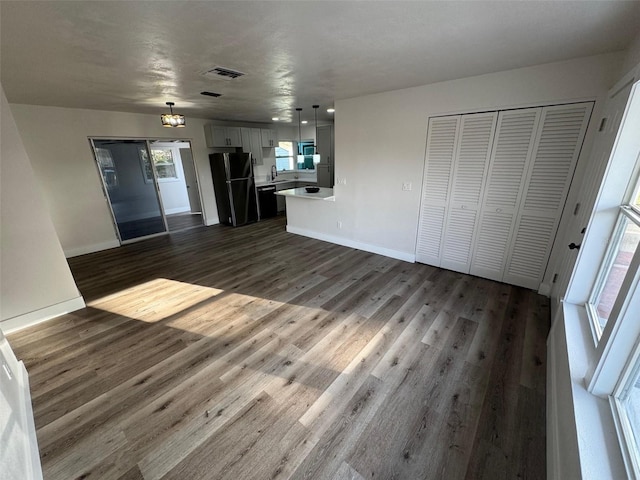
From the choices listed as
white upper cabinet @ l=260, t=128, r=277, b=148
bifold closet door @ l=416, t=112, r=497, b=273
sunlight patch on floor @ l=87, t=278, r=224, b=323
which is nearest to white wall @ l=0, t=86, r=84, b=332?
sunlight patch on floor @ l=87, t=278, r=224, b=323

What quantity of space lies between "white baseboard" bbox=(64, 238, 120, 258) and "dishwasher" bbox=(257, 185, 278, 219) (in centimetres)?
310

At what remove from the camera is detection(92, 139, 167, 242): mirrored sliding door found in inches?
214

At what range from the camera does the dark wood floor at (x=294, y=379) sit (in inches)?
56.9

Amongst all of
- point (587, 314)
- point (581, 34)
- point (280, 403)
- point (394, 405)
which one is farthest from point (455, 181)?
point (280, 403)

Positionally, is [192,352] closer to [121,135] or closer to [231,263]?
[231,263]

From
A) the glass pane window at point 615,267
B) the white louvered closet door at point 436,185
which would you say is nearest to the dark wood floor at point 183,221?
the white louvered closet door at point 436,185

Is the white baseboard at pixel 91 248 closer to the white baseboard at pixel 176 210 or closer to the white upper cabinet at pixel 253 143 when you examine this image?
the white baseboard at pixel 176 210

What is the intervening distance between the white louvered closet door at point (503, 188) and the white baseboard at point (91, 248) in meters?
6.22

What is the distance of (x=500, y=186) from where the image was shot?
3.02 m

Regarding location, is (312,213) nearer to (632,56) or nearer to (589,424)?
(632,56)

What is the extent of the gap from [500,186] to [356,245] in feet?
7.41

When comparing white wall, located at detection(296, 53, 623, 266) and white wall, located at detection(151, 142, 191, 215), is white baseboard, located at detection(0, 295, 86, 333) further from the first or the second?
white wall, located at detection(151, 142, 191, 215)

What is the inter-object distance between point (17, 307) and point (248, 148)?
5278mm

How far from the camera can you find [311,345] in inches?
90.1
